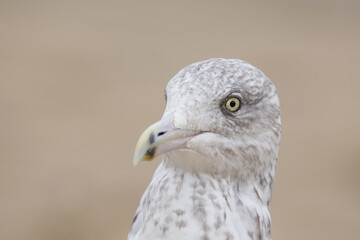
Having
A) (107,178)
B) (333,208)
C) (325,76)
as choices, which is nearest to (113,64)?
(107,178)

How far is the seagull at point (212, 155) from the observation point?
3.14 feet

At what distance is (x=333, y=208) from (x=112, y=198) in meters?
1.01

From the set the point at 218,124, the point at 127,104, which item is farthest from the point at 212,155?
the point at 127,104

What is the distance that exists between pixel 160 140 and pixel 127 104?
2142 mm

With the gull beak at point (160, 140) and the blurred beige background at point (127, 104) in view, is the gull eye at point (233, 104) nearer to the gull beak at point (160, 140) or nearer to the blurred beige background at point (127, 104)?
the gull beak at point (160, 140)

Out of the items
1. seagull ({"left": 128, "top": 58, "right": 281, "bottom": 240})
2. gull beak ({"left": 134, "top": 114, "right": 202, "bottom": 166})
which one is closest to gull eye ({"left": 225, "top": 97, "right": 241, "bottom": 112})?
seagull ({"left": 128, "top": 58, "right": 281, "bottom": 240})

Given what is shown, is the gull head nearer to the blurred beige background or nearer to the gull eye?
the gull eye

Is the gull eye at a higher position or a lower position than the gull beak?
higher

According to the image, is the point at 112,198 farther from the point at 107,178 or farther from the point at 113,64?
the point at 113,64

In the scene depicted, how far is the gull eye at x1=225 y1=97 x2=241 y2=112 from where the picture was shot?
1.00 meters

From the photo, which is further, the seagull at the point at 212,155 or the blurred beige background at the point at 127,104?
the blurred beige background at the point at 127,104

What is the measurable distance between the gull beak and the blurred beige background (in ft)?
4.78

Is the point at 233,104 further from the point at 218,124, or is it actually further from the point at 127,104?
the point at 127,104

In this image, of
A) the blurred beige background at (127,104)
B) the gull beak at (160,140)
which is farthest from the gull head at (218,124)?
the blurred beige background at (127,104)
